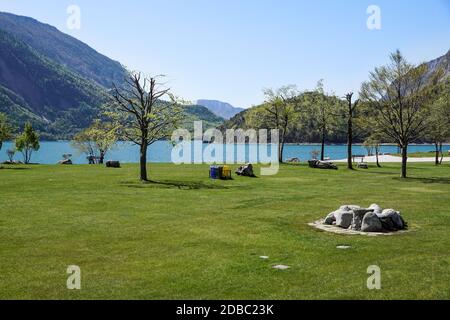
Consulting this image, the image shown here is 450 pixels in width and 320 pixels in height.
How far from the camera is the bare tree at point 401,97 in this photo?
1917 inches

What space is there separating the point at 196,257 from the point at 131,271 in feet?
8.36

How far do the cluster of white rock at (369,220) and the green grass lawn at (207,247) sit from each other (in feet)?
3.72

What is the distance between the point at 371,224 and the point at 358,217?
0.74m

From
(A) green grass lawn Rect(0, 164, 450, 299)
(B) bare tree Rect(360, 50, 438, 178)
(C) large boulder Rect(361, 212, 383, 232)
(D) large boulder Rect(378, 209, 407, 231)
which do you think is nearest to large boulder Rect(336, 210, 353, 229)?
(C) large boulder Rect(361, 212, 383, 232)

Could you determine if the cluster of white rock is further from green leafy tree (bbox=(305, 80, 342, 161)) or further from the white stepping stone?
green leafy tree (bbox=(305, 80, 342, 161))

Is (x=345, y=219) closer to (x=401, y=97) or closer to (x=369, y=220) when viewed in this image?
(x=369, y=220)

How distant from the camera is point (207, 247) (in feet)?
55.7

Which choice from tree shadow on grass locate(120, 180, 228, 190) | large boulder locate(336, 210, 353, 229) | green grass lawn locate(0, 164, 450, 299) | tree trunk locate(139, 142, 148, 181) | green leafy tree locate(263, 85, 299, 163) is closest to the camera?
green grass lawn locate(0, 164, 450, 299)

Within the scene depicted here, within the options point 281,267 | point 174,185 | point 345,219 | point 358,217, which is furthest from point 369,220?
point 174,185

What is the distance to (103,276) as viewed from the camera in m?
13.3

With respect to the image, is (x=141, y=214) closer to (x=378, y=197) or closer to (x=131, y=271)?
(x=131, y=271)

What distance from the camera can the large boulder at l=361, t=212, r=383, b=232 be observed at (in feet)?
65.1

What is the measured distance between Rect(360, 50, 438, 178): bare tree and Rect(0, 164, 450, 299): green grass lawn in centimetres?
1855
